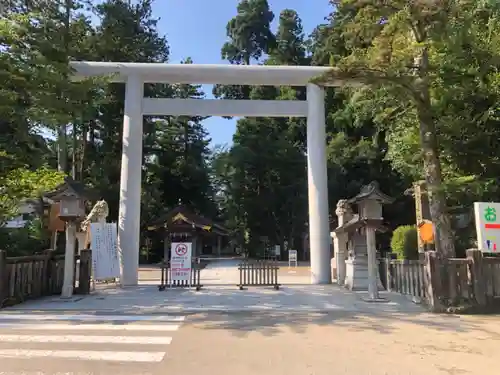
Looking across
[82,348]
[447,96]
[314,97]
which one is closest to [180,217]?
[314,97]

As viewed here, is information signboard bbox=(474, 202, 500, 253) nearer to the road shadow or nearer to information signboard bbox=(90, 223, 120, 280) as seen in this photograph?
the road shadow

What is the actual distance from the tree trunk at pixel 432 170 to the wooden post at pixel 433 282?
1.75 ft

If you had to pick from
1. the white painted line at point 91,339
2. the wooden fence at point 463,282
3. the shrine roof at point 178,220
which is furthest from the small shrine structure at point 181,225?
the white painted line at point 91,339

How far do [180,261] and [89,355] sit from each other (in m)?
7.71

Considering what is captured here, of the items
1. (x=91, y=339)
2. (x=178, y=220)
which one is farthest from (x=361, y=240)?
(x=178, y=220)

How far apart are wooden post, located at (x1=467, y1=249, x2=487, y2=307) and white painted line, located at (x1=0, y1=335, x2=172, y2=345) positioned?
21.0ft

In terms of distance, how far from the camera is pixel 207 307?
944 cm

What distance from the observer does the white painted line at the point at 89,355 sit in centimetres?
525

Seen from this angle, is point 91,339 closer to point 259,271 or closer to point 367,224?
point 367,224

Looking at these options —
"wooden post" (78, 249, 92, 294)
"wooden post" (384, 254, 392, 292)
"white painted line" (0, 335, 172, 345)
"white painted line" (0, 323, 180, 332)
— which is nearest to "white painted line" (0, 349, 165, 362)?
"white painted line" (0, 335, 172, 345)

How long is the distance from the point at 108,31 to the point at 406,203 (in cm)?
2161

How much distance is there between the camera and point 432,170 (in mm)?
9852

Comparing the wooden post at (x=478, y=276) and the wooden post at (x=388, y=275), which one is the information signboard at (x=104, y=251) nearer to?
the wooden post at (x=388, y=275)

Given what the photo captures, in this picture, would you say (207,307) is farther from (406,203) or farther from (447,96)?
(406,203)
